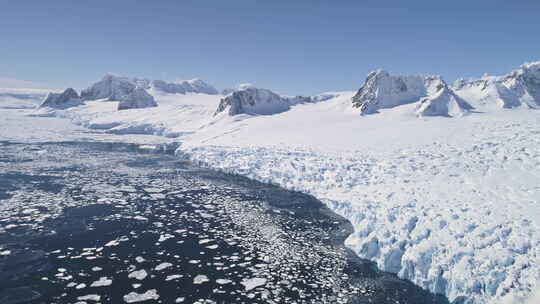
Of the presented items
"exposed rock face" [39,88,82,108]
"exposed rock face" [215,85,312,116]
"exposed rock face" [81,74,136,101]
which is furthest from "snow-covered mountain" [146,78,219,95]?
"exposed rock face" [215,85,312,116]

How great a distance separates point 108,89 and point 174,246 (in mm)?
130825

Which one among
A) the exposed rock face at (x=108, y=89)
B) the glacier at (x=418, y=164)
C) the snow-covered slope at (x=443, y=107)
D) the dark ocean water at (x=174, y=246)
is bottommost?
the dark ocean water at (x=174, y=246)

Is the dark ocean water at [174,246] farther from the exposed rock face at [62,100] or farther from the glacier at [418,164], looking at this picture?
the exposed rock face at [62,100]

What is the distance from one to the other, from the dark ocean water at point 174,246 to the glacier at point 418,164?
149 centimetres

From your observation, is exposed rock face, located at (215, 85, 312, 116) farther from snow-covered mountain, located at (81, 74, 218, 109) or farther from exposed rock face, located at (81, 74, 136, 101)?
exposed rock face, located at (81, 74, 136, 101)

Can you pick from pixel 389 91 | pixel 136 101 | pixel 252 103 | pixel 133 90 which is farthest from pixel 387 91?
pixel 133 90

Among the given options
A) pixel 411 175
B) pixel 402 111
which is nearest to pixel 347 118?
pixel 402 111

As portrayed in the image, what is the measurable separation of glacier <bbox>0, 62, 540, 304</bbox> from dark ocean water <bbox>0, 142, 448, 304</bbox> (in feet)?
4.88

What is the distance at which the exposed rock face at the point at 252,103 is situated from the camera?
63.6m

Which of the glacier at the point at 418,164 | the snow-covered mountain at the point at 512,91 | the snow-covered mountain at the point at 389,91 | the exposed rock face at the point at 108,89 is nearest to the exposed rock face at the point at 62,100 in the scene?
the exposed rock face at the point at 108,89

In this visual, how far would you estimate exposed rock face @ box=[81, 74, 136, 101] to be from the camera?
415 feet

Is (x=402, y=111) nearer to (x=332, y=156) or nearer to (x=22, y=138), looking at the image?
(x=332, y=156)

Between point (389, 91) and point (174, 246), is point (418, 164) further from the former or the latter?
point (389, 91)

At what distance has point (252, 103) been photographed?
214 ft
